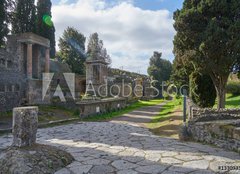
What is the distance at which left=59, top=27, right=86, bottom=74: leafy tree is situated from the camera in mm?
39938

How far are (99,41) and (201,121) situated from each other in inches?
1780

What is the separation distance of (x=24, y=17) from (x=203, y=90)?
21.9 m

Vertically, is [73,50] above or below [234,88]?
above

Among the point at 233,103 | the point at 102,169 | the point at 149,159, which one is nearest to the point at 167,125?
the point at 149,159

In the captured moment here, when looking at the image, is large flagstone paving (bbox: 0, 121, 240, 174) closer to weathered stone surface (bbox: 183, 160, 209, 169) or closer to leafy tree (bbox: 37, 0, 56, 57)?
weathered stone surface (bbox: 183, 160, 209, 169)

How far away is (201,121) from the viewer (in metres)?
8.20

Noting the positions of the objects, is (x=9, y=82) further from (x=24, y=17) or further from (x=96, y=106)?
(x=24, y=17)

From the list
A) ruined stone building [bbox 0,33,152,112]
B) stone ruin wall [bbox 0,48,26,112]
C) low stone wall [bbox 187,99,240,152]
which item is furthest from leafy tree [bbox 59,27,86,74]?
low stone wall [bbox 187,99,240,152]

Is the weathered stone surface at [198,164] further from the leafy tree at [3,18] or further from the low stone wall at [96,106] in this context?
the leafy tree at [3,18]

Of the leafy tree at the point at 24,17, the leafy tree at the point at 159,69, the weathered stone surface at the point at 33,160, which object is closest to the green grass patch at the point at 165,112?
the weathered stone surface at the point at 33,160

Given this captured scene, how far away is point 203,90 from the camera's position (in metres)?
14.6

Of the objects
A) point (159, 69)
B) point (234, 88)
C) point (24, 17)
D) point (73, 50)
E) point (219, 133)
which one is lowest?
point (219, 133)

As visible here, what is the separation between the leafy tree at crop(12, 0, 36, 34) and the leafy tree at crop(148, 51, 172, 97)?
33.5 metres

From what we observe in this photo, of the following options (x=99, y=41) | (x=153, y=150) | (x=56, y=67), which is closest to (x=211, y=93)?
(x=153, y=150)
